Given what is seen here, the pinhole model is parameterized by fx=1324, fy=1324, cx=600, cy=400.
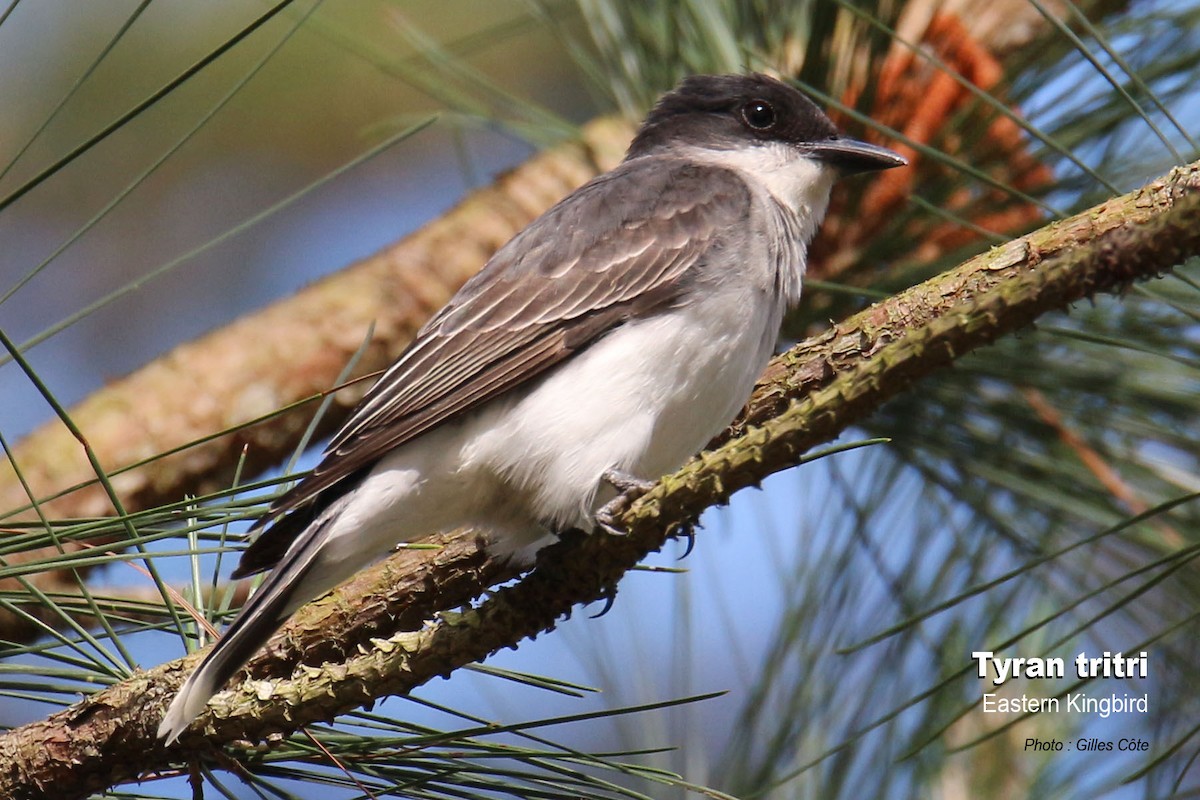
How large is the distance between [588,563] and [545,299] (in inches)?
48.0

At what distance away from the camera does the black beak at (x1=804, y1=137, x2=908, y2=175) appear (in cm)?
358

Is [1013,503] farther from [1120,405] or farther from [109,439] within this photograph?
[109,439]

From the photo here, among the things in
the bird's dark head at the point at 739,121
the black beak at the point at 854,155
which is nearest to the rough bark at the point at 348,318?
the black beak at the point at 854,155

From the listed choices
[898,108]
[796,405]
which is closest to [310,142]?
[898,108]

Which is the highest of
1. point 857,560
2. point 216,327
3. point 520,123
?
point 520,123

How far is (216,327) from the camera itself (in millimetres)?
4457

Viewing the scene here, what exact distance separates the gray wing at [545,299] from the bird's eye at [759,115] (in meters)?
0.41

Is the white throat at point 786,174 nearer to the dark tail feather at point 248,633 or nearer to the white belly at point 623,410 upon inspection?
the white belly at point 623,410

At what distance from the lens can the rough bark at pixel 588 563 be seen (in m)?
1.81

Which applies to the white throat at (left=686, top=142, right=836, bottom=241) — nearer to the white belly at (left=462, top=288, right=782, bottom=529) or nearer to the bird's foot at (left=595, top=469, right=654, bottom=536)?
the white belly at (left=462, top=288, right=782, bottom=529)

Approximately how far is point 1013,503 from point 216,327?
8.60 feet

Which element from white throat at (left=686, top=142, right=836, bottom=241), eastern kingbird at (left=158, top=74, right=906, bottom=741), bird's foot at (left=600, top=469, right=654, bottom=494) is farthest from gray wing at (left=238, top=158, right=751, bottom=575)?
bird's foot at (left=600, top=469, right=654, bottom=494)

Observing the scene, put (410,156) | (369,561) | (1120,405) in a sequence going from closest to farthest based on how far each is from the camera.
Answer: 1. (369,561)
2. (1120,405)
3. (410,156)

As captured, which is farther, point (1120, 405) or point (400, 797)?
point (1120, 405)
